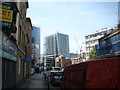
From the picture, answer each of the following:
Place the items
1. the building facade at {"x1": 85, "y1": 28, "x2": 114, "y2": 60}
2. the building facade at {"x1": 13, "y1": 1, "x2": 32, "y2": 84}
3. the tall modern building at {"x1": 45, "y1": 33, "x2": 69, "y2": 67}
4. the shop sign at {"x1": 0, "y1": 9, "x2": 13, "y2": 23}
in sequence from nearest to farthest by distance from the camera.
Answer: the shop sign at {"x1": 0, "y1": 9, "x2": 13, "y2": 23} < the building facade at {"x1": 13, "y1": 1, "x2": 32, "y2": 84} < the building facade at {"x1": 85, "y1": 28, "x2": 114, "y2": 60} < the tall modern building at {"x1": 45, "y1": 33, "x2": 69, "y2": 67}

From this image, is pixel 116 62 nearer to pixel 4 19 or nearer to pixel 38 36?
pixel 4 19

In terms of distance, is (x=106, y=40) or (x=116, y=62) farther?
(x=106, y=40)

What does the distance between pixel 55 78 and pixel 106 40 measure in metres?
28.1

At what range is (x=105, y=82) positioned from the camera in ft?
20.4

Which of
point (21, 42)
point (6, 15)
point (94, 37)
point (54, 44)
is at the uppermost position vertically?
point (94, 37)

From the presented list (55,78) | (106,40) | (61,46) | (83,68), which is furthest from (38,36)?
(83,68)

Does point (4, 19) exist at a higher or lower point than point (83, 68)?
higher

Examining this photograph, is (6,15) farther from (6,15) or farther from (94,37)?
(94,37)

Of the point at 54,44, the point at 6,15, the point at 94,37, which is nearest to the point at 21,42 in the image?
the point at 6,15

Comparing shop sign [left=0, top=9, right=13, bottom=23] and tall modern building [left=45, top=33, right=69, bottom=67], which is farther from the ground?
tall modern building [left=45, top=33, right=69, bottom=67]

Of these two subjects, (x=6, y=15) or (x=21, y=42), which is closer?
(x=6, y=15)

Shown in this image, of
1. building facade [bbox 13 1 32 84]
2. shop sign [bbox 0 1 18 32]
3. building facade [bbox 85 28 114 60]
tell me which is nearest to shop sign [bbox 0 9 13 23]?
shop sign [bbox 0 1 18 32]

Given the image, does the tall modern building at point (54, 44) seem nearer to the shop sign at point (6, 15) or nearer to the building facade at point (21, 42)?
the building facade at point (21, 42)

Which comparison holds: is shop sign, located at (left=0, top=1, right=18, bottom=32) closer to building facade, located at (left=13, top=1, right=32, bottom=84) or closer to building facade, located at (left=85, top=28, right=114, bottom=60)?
building facade, located at (left=13, top=1, right=32, bottom=84)
